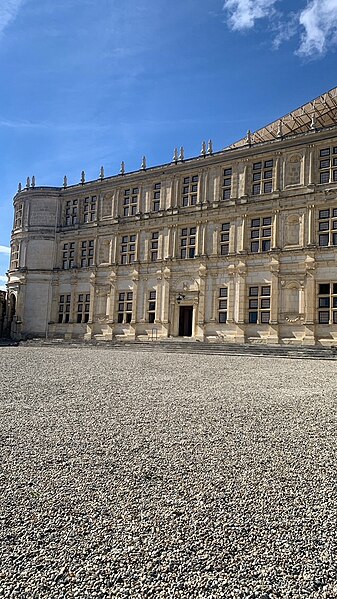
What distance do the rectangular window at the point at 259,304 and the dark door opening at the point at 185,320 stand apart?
460cm

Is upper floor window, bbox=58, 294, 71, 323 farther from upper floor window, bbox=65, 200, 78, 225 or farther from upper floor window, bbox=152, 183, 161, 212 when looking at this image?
upper floor window, bbox=152, 183, 161, 212

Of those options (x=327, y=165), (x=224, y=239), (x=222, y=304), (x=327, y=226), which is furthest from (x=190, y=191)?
(x=327, y=226)

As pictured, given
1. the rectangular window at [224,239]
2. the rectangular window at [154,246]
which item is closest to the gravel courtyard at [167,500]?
the rectangular window at [224,239]

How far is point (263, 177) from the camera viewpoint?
93.0ft

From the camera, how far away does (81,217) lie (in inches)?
1435

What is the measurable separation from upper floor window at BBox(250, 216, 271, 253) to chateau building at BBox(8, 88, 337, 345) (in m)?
0.07

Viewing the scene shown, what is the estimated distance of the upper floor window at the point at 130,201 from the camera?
33688 millimetres

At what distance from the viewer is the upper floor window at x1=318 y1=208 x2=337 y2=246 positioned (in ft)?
83.6

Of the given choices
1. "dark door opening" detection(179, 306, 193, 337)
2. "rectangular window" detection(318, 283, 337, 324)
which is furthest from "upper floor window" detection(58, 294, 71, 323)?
"rectangular window" detection(318, 283, 337, 324)

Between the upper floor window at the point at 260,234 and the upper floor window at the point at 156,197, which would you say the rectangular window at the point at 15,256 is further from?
the upper floor window at the point at 260,234

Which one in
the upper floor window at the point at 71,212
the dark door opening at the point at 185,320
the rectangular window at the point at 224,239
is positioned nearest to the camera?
the rectangular window at the point at 224,239

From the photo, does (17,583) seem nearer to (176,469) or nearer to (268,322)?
(176,469)

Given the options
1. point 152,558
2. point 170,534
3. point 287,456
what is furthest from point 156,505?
point 287,456

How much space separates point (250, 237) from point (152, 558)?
26810 millimetres
